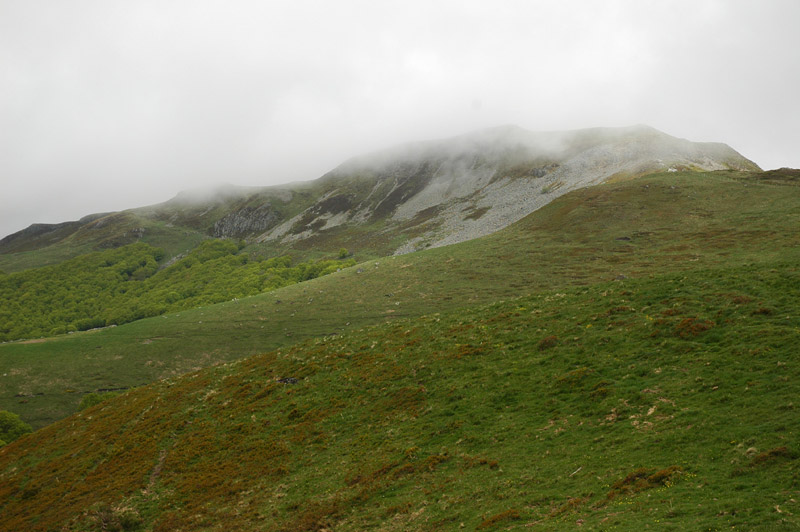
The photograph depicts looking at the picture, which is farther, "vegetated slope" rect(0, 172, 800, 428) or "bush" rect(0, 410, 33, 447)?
"vegetated slope" rect(0, 172, 800, 428)

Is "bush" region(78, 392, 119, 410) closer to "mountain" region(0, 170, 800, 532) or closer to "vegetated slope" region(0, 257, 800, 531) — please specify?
"mountain" region(0, 170, 800, 532)

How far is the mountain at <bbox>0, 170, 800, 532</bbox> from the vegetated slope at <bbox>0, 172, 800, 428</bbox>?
5633 millimetres

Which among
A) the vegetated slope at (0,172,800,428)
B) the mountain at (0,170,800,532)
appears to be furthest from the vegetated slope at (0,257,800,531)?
the vegetated slope at (0,172,800,428)

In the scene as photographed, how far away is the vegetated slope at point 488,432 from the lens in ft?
57.9

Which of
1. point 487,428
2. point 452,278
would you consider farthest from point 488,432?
point 452,278

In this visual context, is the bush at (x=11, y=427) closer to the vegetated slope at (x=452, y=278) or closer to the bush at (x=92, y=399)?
the vegetated slope at (x=452, y=278)

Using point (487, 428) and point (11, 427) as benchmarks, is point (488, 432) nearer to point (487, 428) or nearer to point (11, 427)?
point (487, 428)

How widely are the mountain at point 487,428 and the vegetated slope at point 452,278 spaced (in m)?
5.63

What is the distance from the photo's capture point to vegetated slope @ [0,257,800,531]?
1764 cm

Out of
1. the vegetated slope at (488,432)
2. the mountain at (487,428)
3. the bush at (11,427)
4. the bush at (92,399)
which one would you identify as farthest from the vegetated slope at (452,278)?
the vegetated slope at (488,432)

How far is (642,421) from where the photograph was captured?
2219 cm

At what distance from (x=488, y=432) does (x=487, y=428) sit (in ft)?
1.50

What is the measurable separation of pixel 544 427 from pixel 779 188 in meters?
83.8

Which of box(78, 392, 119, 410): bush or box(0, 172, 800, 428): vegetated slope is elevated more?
box(0, 172, 800, 428): vegetated slope
